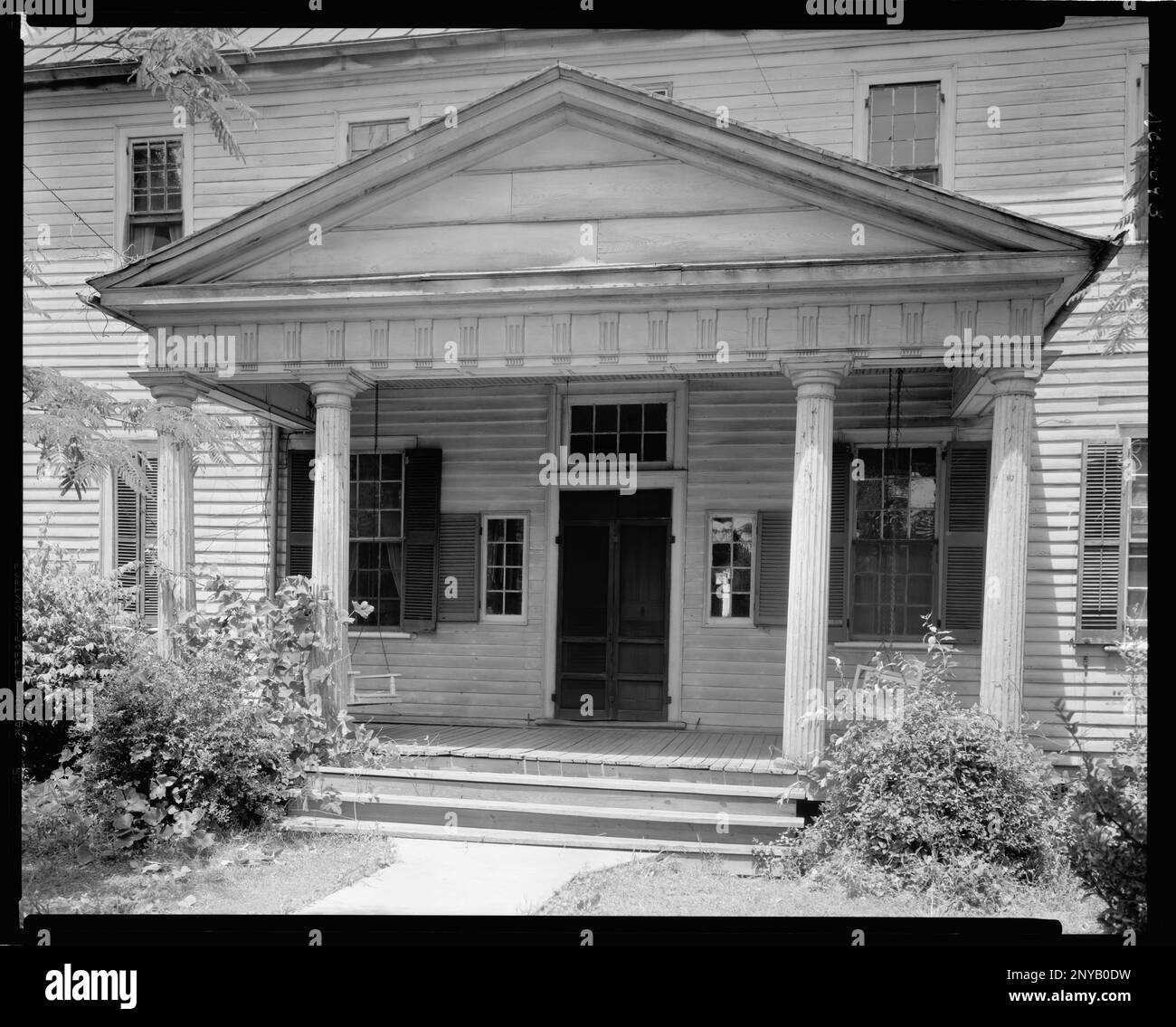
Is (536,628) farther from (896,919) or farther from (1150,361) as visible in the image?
(1150,361)

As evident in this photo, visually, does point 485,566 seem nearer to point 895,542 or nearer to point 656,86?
point 895,542

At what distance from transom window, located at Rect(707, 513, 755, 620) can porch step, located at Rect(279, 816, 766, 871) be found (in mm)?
3364

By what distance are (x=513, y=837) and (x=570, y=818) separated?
0.46 meters

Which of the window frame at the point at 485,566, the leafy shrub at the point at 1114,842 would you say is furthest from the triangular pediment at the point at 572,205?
the leafy shrub at the point at 1114,842

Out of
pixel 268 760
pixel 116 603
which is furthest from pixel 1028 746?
pixel 116 603

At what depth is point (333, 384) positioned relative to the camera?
26.6ft

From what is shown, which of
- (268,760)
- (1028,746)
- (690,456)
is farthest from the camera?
(690,456)

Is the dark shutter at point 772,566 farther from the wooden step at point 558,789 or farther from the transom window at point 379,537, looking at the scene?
the transom window at point 379,537

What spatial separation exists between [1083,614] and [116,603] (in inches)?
365

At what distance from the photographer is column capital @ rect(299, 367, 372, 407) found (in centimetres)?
805

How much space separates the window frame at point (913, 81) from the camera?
973 cm

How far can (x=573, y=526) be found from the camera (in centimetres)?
1038

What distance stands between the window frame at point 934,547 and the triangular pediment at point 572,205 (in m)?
2.86
